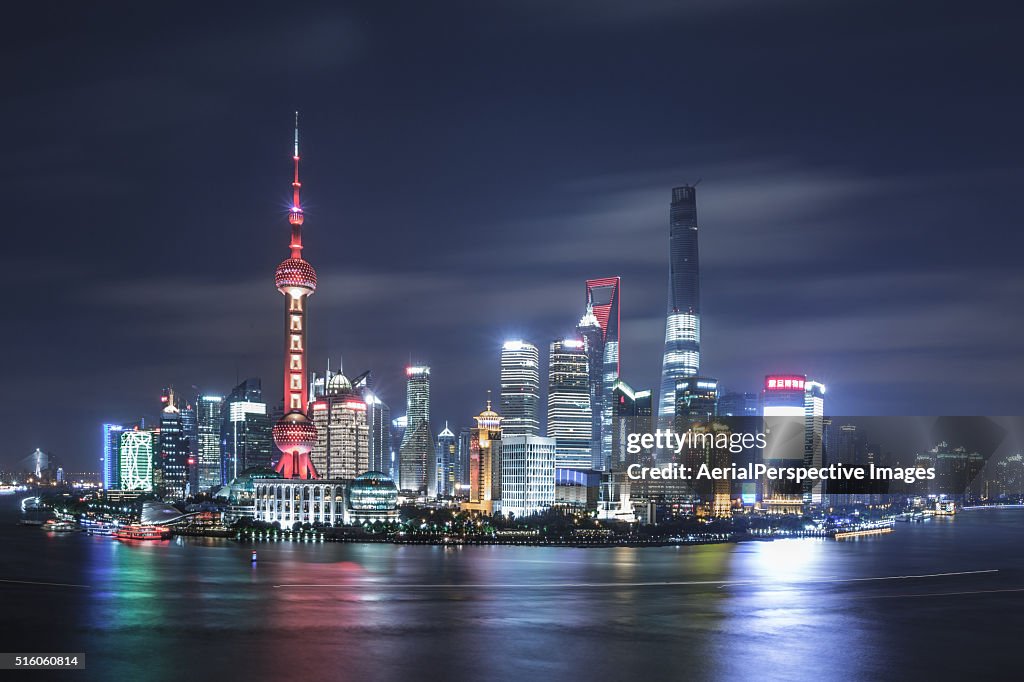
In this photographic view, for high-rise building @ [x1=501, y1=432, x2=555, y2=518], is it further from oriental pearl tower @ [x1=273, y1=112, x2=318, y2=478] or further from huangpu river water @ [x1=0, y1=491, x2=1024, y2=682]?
huangpu river water @ [x1=0, y1=491, x2=1024, y2=682]

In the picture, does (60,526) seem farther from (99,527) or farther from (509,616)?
(509,616)

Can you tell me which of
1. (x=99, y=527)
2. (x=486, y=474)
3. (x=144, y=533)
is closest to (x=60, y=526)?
(x=99, y=527)

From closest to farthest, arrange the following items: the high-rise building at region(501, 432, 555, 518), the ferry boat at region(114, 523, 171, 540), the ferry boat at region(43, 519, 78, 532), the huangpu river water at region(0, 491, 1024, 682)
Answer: the huangpu river water at region(0, 491, 1024, 682) < the ferry boat at region(114, 523, 171, 540) < the ferry boat at region(43, 519, 78, 532) < the high-rise building at region(501, 432, 555, 518)

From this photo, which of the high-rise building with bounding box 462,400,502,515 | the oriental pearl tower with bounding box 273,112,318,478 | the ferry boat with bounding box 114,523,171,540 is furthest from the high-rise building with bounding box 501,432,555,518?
the ferry boat with bounding box 114,523,171,540

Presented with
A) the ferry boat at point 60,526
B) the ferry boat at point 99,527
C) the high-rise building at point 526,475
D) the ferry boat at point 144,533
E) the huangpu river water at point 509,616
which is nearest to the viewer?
the huangpu river water at point 509,616

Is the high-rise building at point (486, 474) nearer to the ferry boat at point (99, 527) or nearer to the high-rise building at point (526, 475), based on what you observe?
the high-rise building at point (526, 475)

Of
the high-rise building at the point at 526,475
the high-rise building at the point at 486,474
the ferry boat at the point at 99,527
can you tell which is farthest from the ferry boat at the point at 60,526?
the high-rise building at the point at 526,475

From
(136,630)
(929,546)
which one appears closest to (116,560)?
(136,630)
